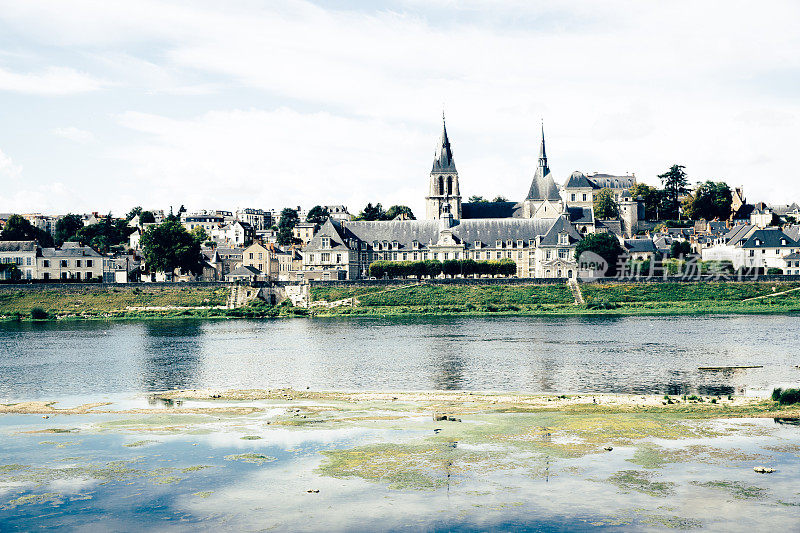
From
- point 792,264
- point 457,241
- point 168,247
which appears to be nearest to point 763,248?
point 792,264

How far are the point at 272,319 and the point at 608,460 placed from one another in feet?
251

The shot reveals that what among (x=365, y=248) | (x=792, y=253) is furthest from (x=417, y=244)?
(x=792, y=253)

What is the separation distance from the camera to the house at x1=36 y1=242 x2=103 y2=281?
133000mm

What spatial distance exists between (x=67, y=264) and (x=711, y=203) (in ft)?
446

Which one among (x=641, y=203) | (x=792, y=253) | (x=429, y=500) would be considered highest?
(x=641, y=203)

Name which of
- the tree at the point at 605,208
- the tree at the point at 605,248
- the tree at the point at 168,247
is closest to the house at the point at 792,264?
the tree at the point at 605,248

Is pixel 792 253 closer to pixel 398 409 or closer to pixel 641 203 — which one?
pixel 641 203

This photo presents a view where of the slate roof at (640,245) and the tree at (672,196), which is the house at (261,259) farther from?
the tree at (672,196)

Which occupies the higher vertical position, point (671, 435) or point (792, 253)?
point (792, 253)

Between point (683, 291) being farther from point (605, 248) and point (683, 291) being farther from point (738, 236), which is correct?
point (738, 236)

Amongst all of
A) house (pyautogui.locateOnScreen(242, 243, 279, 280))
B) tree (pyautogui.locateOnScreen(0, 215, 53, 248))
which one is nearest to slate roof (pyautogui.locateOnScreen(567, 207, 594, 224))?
house (pyautogui.locateOnScreen(242, 243, 279, 280))

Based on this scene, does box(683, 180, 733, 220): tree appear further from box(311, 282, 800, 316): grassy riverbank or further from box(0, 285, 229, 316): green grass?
box(0, 285, 229, 316): green grass

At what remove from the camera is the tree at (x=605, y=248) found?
11419 cm

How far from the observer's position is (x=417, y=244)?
445ft
